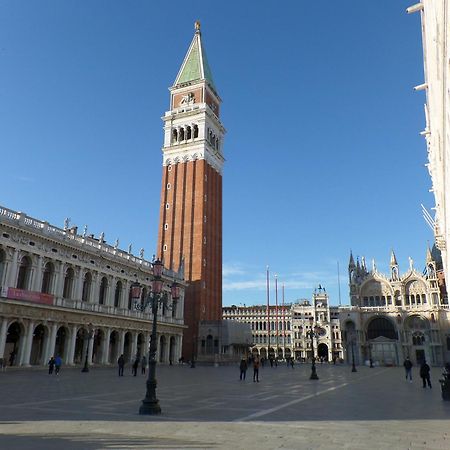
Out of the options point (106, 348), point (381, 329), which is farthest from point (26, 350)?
point (381, 329)

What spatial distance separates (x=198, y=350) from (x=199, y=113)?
36.7 m

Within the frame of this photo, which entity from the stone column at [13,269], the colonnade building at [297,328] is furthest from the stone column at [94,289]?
the colonnade building at [297,328]

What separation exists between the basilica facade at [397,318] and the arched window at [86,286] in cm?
4787

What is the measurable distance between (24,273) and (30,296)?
2062 mm

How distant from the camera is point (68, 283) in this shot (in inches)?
1487

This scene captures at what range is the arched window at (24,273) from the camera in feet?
108

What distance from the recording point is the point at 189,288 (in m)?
60.0

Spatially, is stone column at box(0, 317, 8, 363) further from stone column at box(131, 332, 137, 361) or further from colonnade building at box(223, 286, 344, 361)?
colonnade building at box(223, 286, 344, 361)

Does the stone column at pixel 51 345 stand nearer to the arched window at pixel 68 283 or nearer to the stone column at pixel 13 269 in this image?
the arched window at pixel 68 283

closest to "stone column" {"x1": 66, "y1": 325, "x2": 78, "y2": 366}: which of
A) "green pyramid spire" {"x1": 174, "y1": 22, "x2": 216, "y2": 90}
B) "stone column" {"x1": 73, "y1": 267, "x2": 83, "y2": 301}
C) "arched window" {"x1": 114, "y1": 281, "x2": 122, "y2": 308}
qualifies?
"stone column" {"x1": 73, "y1": 267, "x2": 83, "y2": 301}

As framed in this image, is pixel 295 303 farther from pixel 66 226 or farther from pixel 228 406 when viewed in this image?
pixel 228 406

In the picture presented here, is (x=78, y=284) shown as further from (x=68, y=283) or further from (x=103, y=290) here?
(x=103, y=290)

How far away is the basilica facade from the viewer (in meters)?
69.5

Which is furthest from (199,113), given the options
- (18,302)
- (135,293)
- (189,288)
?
(135,293)
